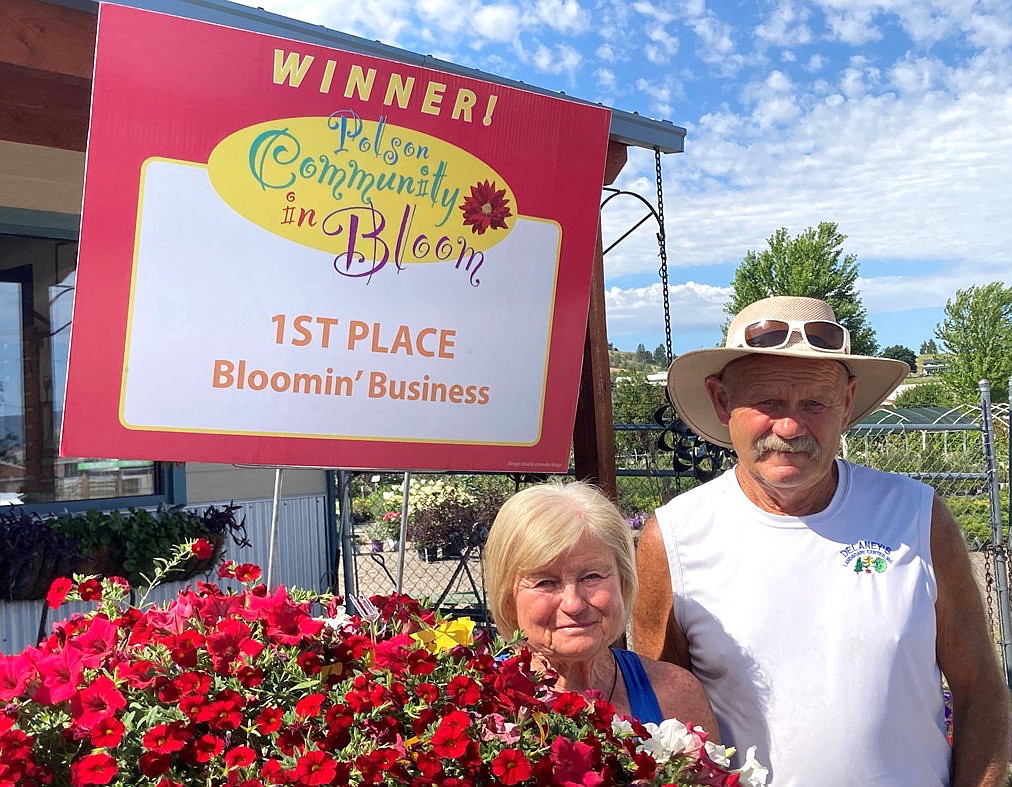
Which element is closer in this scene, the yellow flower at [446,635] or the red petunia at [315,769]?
the red petunia at [315,769]

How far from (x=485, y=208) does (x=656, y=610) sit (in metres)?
1.40

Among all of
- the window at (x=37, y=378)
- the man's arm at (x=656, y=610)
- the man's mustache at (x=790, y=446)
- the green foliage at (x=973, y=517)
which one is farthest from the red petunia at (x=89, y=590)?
the green foliage at (x=973, y=517)

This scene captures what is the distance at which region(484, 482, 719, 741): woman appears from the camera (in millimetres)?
1754

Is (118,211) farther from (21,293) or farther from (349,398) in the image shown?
(21,293)

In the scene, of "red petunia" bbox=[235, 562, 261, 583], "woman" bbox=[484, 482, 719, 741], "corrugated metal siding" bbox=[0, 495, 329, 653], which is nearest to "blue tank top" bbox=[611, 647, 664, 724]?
"woman" bbox=[484, 482, 719, 741]

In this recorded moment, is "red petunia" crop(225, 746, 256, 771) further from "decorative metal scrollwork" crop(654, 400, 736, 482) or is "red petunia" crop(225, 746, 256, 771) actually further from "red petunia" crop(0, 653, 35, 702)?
"decorative metal scrollwork" crop(654, 400, 736, 482)

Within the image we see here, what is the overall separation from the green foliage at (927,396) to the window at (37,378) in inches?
1474

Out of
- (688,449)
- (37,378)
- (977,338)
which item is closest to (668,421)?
(688,449)

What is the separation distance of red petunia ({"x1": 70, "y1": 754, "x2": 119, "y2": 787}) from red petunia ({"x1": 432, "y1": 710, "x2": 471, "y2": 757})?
321 mm

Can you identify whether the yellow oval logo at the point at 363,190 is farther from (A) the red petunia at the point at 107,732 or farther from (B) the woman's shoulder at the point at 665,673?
(A) the red petunia at the point at 107,732

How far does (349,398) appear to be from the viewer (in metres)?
2.70

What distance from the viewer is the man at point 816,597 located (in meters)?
1.88

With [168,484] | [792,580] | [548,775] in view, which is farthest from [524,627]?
[168,484]

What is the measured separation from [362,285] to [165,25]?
0.84m
